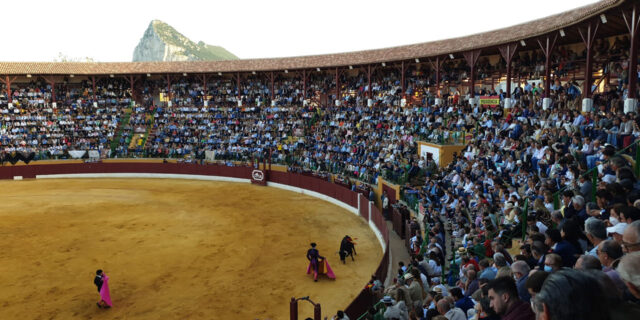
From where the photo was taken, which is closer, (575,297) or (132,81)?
(575,297)

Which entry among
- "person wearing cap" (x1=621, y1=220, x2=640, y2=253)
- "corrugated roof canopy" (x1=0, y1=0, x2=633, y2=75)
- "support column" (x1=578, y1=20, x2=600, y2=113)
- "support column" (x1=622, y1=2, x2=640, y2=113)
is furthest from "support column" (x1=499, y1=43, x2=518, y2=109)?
"person wearing cap" (x1=621, y1=220, x2=640, y2=253)

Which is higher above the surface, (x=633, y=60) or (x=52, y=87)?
(x=52, y=87)

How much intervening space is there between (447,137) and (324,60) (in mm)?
16360

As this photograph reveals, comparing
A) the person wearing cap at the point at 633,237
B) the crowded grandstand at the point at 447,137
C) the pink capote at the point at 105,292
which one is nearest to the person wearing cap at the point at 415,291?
the crowded grandstand at the point at 447,137

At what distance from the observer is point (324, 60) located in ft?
111

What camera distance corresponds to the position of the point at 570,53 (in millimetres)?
21312

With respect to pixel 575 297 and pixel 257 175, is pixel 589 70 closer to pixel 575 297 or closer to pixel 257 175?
pixel 575 297

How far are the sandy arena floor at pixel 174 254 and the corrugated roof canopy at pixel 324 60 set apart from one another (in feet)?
36.9

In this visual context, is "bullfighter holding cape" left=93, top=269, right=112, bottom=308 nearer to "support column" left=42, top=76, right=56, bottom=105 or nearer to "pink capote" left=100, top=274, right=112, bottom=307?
"pink capote" left=100, top=274, right=112, bottom=307

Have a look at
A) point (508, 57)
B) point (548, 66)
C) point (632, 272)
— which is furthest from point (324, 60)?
point (632, 272)

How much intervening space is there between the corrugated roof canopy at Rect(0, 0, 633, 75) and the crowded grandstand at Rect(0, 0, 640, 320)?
164 millimetres

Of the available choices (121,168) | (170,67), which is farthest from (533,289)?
(170,67)

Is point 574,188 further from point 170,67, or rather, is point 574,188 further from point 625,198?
point 170,67

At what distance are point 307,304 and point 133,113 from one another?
108 feet
